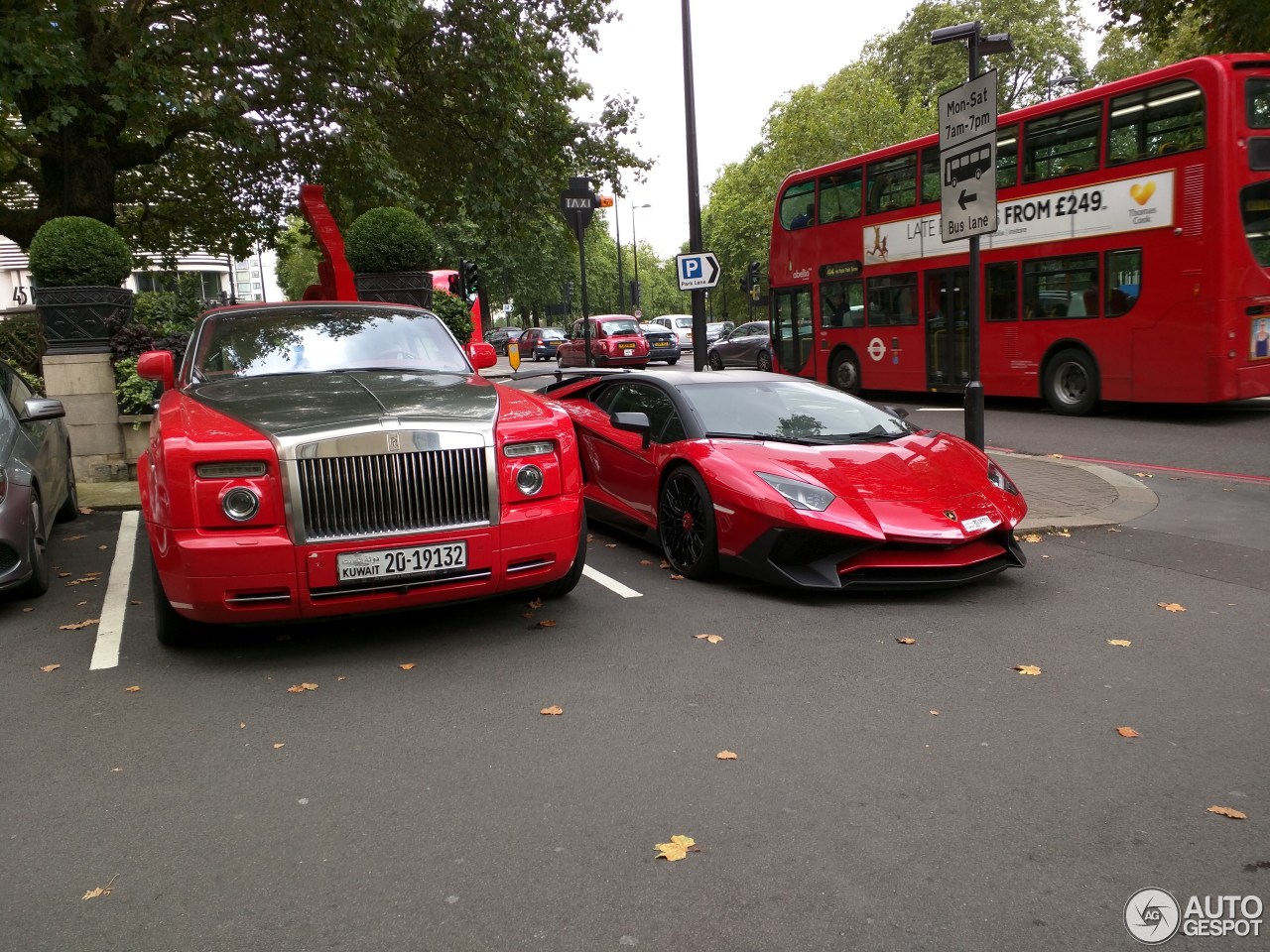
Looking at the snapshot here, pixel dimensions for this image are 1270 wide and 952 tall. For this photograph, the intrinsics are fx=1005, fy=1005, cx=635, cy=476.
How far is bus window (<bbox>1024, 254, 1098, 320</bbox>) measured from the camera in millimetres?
13531

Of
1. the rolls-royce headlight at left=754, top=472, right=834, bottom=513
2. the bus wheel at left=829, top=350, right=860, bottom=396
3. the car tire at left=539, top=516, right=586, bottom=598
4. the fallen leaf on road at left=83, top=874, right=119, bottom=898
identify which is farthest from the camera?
the bus wheel at left=829, top=350, right=860, bottom=396

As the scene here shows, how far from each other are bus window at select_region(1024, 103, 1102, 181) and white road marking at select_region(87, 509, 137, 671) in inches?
479

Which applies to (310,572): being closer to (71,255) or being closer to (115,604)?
(115,604)

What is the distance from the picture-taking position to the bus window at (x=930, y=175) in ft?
50.6

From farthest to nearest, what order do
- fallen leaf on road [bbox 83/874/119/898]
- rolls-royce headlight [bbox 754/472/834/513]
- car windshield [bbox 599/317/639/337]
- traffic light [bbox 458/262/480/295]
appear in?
car windshield [bbox 599/317/639/337] → traffic light [bbox 458/262/480/295] → rolls-royce headlight [bbox 754/472/834/513] → fallen leaf on road [bbox 83/874/119/898]

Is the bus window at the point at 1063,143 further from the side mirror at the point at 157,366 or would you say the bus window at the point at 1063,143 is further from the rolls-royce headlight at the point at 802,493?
the side mirror at the point at 157,366

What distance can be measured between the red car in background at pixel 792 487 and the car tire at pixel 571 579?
85cm

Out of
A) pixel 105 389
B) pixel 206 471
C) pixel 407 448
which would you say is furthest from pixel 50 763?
pixel 105 389

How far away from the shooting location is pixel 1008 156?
1445 cm

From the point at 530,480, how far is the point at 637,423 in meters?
1.89

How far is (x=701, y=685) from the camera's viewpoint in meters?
4.23

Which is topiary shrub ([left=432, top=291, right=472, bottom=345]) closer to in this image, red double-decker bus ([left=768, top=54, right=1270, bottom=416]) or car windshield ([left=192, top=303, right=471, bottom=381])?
red double-decker bus ([left=768, top=54, right=1270, bottom=416])

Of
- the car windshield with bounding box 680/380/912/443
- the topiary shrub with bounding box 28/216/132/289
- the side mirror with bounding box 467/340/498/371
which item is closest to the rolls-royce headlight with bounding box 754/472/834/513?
the car windshield with bounding box 680/380/912/443

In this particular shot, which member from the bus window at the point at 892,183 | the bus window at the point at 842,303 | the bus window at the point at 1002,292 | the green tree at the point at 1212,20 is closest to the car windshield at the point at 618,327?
the bus window at the point at 842,303
